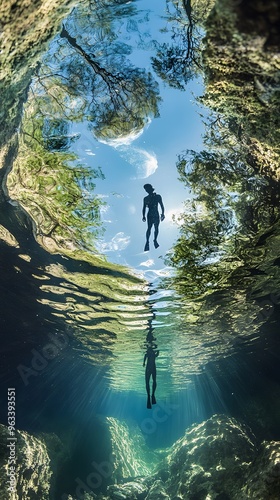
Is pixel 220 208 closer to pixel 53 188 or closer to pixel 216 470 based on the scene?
pixel 53 188

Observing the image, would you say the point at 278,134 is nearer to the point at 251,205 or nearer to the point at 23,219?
the point at 251,205

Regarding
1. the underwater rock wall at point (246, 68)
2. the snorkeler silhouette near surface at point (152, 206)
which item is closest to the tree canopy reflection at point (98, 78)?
the underwater rock wall at point (246, 68)

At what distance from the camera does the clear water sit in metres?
5.71

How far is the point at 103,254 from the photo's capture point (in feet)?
32.8

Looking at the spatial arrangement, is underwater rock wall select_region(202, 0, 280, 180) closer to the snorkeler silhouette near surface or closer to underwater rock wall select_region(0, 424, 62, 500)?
the snorkeler silhouette near surface

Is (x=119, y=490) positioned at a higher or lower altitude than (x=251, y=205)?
lower

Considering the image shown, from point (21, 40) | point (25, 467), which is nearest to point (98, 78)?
point (21, 40)

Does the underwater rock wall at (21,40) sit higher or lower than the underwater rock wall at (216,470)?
higher

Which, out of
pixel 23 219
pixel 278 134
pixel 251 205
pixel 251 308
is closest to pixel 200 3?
pixel 278 134

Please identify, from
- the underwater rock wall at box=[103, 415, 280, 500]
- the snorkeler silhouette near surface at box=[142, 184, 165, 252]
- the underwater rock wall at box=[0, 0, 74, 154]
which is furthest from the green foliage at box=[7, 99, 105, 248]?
the underwater rock wall at box=[103, 415, 280, 500]

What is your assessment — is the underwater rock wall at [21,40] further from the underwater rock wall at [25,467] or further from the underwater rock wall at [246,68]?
the underwater rock wall at [25,467]

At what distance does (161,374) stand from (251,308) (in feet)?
59.2

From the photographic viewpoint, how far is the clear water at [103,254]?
5707mm

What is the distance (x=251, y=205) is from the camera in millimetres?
8180
